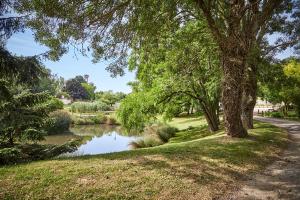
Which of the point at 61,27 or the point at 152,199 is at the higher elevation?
the point at 61,27

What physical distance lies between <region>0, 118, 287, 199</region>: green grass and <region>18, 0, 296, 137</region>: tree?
4.37m

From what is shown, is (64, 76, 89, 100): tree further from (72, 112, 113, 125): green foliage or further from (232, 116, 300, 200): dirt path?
(232, 116, 300, 200): dirt path

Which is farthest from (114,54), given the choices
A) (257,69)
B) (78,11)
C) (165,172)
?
(257,69)

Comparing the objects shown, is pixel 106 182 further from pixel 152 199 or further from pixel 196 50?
pixel 196 50

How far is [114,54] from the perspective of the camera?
13227 millimetres

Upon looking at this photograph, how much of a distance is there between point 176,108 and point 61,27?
668 inches

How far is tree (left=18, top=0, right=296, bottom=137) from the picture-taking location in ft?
35.2

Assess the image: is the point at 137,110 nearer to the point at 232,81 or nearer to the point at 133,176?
the point at 232,81

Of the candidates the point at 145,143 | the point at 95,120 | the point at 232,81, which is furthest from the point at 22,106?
the point at 95,120

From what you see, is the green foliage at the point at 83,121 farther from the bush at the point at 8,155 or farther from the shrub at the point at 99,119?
the bush at the point at 8,155

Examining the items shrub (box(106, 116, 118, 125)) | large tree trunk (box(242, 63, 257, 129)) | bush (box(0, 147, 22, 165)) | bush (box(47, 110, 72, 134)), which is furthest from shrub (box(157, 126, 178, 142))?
shrub (box(106, 116, 118, 125))

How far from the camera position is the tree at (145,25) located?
10.7 meters

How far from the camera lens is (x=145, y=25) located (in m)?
12.0

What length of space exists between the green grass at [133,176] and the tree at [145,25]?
14.3 ft
